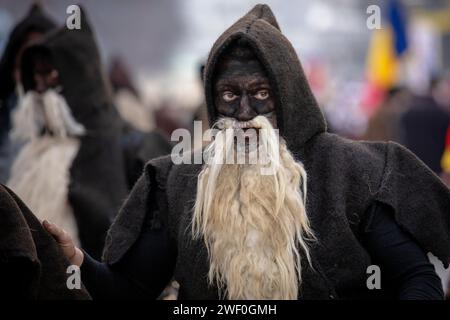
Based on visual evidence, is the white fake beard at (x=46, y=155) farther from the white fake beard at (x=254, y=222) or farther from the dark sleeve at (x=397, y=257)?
the dark sleeve at (x=397, y=257)

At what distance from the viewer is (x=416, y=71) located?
60.8 feet

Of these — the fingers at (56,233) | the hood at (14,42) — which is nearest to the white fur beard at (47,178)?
the hood at (14,42)

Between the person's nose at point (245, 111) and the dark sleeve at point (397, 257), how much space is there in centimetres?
52

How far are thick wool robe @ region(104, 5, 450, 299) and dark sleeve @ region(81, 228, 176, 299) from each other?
4 centimetres

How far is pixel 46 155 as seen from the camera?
5523 millimetres

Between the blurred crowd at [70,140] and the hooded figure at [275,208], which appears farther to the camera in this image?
the blurred crowd at [70,140]

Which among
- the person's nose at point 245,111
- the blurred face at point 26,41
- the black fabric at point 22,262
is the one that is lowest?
the black fabric at point 22,262

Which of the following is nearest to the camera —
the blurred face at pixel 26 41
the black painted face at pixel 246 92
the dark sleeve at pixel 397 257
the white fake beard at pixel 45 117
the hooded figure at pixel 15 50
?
the dark sleeve at pixel 397 257

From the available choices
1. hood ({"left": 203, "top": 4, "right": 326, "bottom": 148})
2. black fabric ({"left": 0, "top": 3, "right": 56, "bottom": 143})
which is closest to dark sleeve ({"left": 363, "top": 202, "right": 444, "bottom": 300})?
hood ({"left": 203, "top": 4, "right": 326, "bottom": 148})

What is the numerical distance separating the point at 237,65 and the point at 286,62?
0.60 feet

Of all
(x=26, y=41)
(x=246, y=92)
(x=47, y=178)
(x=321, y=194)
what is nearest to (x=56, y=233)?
(x=246, y=92)

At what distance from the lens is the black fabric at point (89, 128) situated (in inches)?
213

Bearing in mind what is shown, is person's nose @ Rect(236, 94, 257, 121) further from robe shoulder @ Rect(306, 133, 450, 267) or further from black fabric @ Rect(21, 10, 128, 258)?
black fabric @ Rect(21, 10, 128, 258)

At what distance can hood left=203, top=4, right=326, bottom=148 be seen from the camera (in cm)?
358
